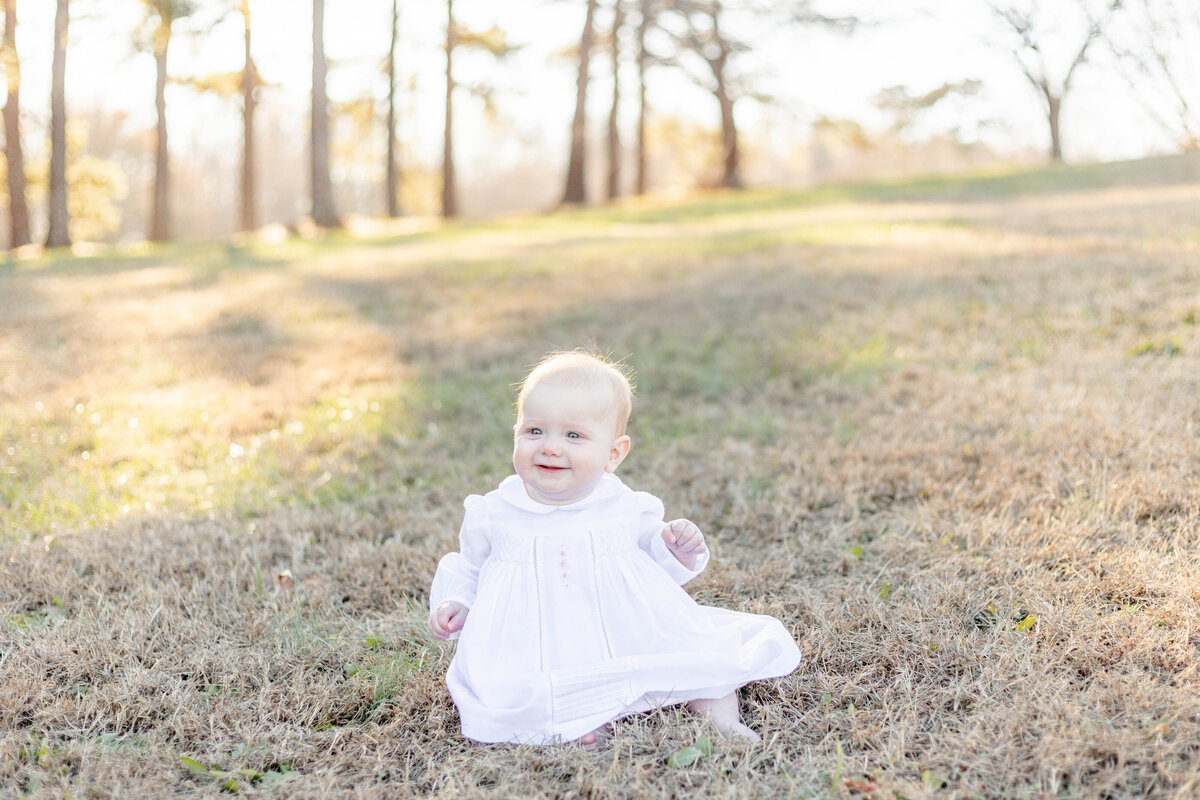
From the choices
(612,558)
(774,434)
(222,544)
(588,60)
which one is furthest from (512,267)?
(588,60)

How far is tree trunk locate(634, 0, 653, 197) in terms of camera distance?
938 inches

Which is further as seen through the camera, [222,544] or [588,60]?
[588,60]

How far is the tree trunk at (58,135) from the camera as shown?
17609mm

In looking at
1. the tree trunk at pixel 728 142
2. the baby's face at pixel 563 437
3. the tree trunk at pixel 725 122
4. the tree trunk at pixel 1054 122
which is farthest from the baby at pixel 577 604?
the tree trunk at pixel 1054 122

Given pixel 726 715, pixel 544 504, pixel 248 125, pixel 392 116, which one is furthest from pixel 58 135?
pixel 726 715

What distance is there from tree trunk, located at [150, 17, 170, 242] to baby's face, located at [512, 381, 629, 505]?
65.6 ft

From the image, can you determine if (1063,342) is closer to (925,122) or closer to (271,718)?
(271,718)

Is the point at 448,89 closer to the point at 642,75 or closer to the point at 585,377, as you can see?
the point at 642,75

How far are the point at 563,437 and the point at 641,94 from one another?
25303mm

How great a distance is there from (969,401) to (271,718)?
13.0ft

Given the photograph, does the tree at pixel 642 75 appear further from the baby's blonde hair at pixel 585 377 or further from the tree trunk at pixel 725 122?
the baby's blonde hair at pixel 585 377

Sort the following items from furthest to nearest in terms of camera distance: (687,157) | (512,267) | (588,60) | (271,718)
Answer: (687,157) < (588,60) < (512,267) < (271,718)

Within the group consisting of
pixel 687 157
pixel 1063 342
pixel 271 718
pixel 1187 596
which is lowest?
pixel 271 718

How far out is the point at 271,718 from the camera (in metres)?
2.70
